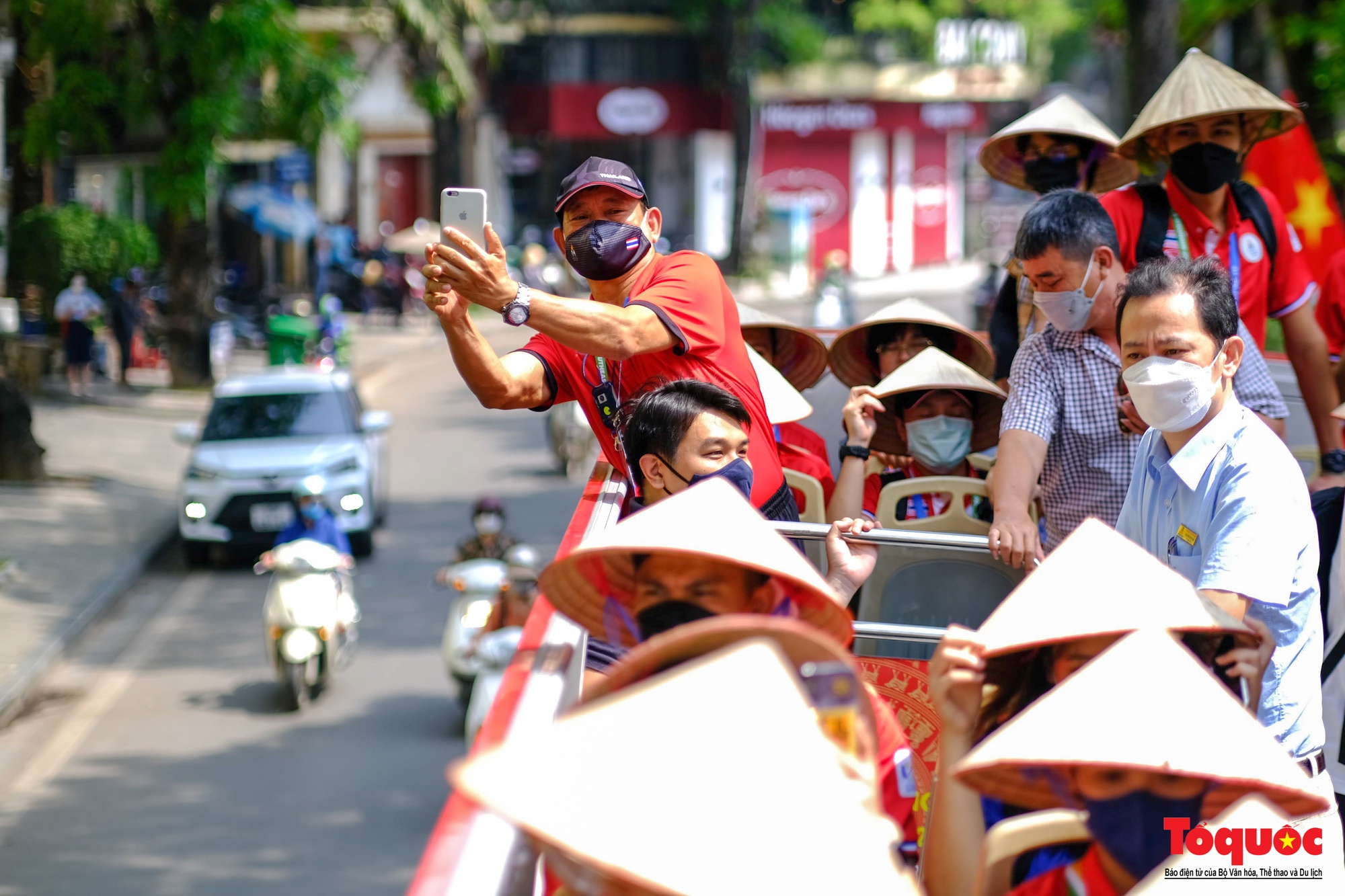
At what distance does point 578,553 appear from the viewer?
8.27ft

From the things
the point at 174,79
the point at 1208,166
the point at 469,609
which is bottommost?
the point at 469,609

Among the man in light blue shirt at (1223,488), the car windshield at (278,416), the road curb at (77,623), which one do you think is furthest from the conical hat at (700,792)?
the car windshield at (278,416)

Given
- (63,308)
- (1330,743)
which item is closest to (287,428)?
(63,308)

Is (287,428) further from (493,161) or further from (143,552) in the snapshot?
(493,161)

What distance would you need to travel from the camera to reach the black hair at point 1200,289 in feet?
9.80

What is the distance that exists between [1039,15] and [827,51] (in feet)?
21.8

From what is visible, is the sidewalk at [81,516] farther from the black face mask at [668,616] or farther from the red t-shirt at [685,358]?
the black face mask at [668,616]

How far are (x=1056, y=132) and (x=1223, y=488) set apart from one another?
3.14 meters

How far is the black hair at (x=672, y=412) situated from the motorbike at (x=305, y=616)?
239 inches

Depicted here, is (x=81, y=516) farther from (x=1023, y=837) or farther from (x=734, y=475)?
(x=1023, y=837)

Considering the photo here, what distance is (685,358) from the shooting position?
386 cm

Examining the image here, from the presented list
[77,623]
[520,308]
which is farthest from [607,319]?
[77,623]

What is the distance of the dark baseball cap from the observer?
382 cm

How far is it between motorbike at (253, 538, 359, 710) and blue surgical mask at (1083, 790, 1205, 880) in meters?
7.58
